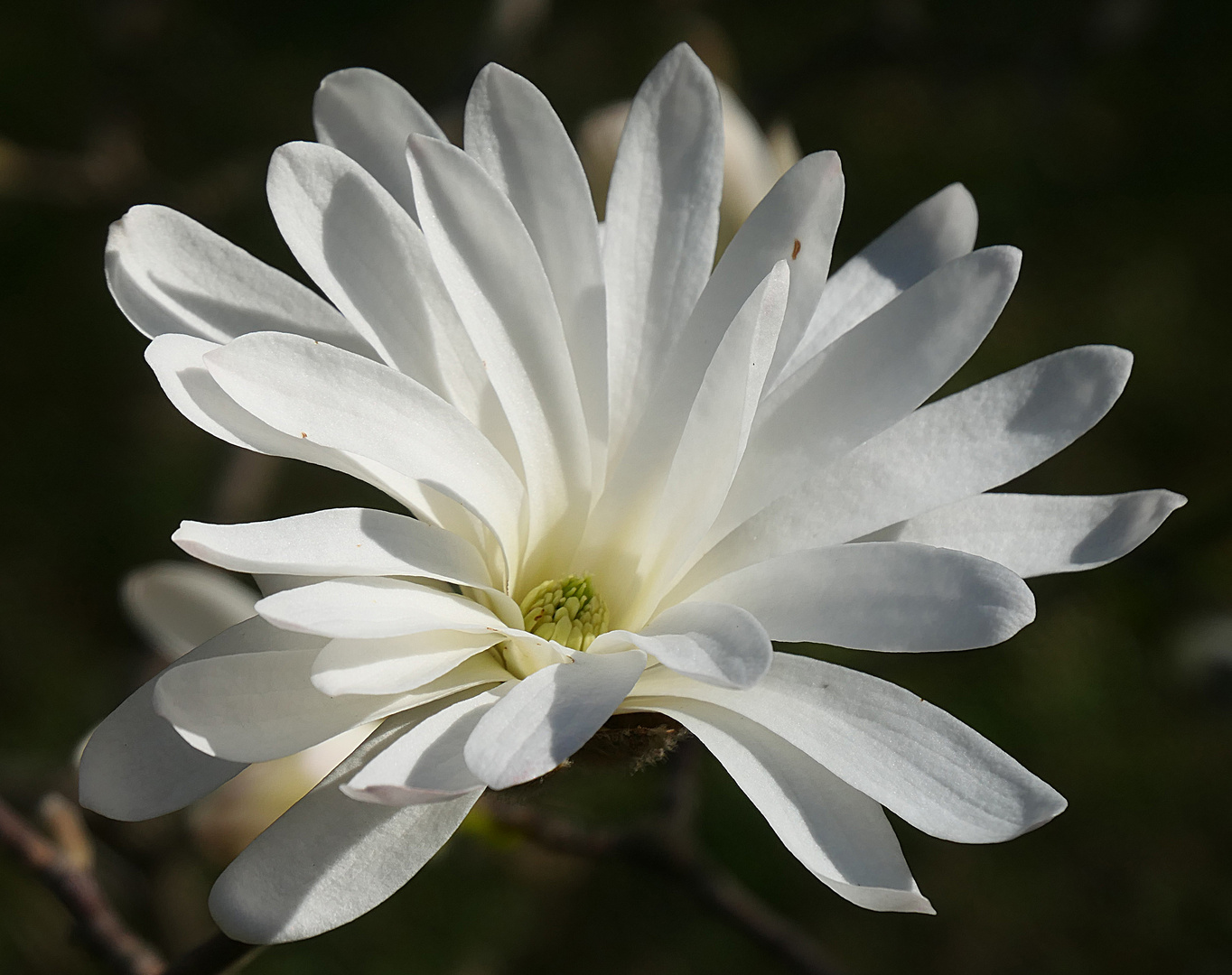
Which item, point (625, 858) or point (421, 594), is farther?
point (625, 858)

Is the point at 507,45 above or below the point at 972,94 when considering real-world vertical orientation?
below

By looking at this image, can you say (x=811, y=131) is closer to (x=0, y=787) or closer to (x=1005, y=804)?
(x=0, y=787)

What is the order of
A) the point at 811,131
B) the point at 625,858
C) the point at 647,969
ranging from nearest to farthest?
the point at 625,858 → the point at 647,969 → the point at 811,131

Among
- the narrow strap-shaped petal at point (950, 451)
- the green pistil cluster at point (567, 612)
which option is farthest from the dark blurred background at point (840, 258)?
the narrow strap-shaped petal at point (950, 451)

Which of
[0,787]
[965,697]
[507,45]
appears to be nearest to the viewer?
[0,787]

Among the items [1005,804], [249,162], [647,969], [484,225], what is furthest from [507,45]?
[647,969]

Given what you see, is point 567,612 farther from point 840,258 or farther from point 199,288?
point 840,258
